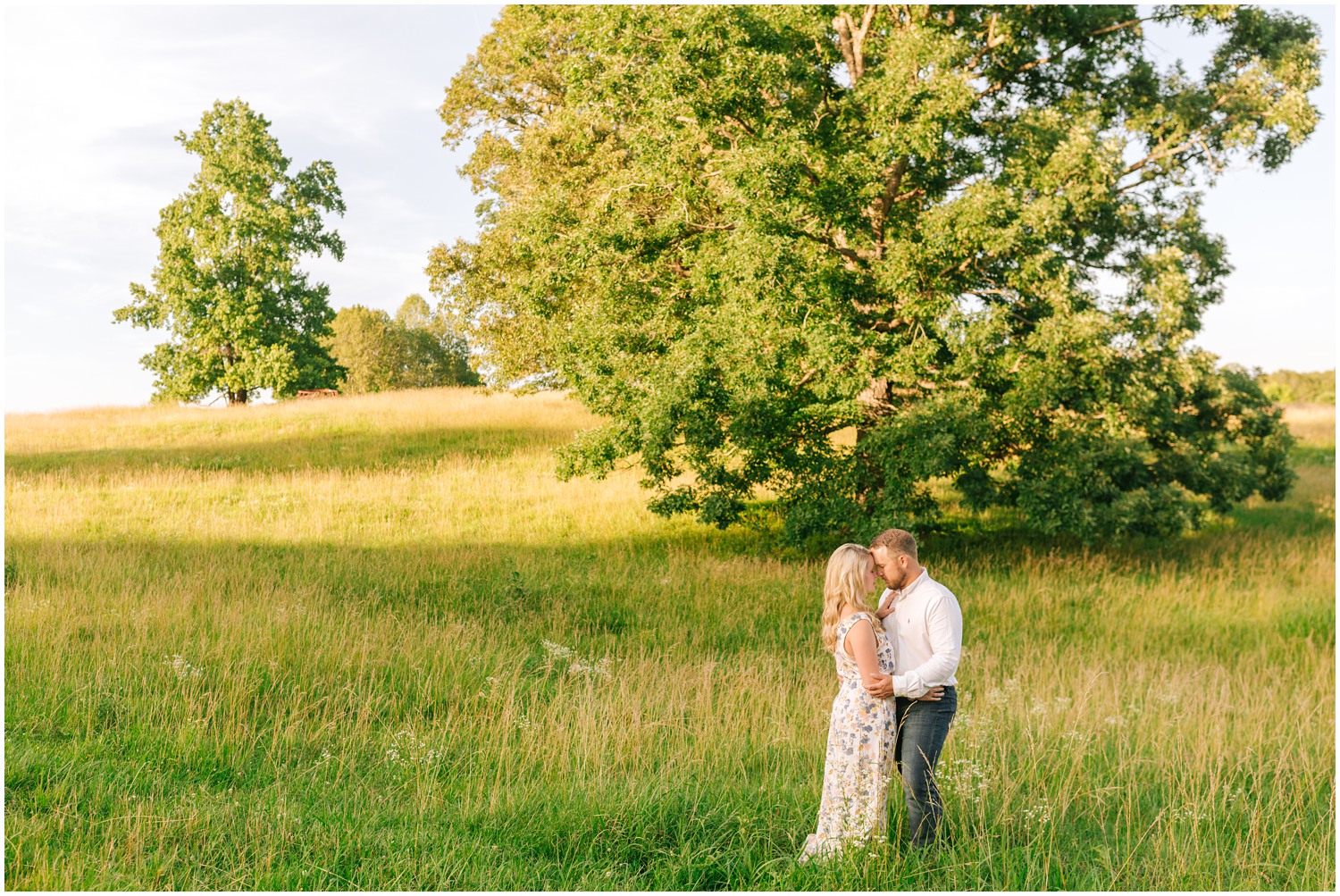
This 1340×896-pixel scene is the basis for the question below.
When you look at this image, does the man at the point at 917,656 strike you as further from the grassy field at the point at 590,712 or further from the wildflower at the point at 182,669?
the wildflower at the point at 182,669

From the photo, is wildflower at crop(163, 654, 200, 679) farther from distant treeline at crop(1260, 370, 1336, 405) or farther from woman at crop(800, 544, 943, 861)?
distant treeline at crop(1260, 370, 1336, 405)

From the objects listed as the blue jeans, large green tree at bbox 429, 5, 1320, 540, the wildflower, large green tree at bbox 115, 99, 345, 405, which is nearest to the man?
the blue jeans

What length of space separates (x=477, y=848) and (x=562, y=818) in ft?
1.82

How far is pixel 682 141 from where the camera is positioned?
1411 cm

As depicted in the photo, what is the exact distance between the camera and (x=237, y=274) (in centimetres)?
3219

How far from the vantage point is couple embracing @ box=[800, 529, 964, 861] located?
4.57 meters

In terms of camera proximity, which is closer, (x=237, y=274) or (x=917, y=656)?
(x=917, y=656)

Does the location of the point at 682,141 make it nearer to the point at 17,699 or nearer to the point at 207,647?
the point at 207,647

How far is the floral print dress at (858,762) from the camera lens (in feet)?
15.4

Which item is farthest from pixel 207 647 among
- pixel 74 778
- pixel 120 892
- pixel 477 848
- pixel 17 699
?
pixel 477 848

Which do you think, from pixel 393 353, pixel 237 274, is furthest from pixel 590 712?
pixel 393 353

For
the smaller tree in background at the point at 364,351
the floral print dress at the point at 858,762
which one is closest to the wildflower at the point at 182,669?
the floral print dress at the point at 858,762

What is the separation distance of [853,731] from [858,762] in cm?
18

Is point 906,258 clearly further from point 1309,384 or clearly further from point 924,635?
point 1309,384
